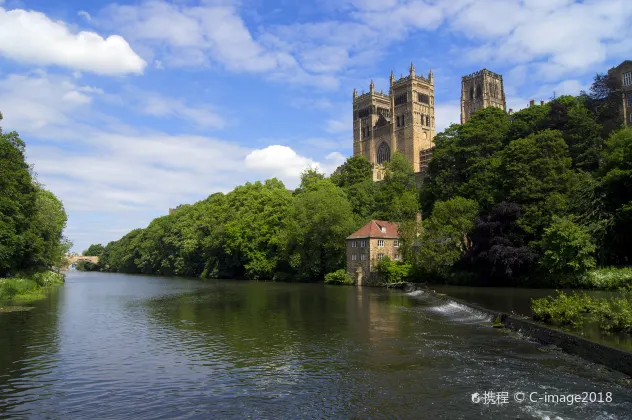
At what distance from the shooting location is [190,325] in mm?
27516

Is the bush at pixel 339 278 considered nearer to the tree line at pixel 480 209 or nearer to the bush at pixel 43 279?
the tree line at pixel 480 209

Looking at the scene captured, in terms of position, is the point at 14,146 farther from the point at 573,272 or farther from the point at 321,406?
the point at 573,272

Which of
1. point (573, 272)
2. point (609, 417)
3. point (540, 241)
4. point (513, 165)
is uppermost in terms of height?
point (513, 165)

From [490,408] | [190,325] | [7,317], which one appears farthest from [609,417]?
[7,317]

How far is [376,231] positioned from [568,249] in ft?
78.2

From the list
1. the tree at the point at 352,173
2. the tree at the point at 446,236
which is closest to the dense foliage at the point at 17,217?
the tree at the point at 446,236

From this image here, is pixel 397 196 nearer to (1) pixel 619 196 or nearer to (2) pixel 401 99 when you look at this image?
(1) pixel 619 196

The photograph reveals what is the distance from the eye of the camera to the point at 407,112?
14950 centimetres

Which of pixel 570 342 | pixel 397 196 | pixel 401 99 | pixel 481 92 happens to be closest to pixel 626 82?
pixel 397 196

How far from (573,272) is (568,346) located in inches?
1177

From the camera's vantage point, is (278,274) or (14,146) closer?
(14,146)

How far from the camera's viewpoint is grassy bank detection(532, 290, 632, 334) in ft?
67.4

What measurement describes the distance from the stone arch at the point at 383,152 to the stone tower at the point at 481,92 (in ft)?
89.9

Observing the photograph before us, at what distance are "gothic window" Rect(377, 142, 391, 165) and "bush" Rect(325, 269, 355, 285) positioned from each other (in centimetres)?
9326
